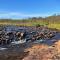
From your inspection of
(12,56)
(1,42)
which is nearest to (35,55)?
(12,56)

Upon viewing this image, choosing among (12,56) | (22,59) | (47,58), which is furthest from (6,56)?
(47,58)

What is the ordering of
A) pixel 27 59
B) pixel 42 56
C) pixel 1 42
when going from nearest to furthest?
pixel 27 59, pixel 42 56, pixel 1 42

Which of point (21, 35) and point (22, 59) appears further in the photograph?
point (21, 35)

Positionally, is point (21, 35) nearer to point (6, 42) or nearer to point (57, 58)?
point (6, 42)

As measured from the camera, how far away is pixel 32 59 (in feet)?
69.7

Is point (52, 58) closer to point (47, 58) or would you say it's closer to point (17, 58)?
point (47, 58)

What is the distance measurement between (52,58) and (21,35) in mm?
22245

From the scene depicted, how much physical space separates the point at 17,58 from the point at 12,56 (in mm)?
1186

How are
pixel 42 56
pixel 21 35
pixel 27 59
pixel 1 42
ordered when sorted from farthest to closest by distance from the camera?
pixel 21 35 < pixel 1 42 < pixel 42 56 < pixel 27 59

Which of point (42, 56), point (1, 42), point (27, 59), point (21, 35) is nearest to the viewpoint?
point (27, 59)

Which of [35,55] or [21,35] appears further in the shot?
[21,35]

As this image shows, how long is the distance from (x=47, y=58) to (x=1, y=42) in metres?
14.1

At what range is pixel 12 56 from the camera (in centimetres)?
2327

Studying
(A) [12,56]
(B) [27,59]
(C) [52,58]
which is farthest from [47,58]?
(A) [12,56]
